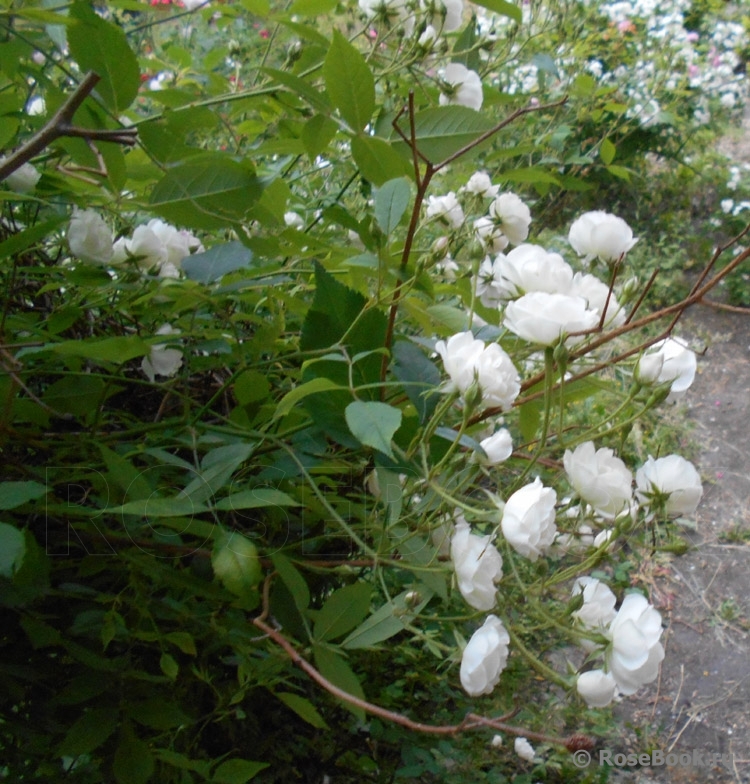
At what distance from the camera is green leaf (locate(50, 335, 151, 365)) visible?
362mm

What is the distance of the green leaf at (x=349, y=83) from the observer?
370 millimetres

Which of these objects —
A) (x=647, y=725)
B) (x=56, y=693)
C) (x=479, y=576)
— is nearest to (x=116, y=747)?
(x=56, y=693)

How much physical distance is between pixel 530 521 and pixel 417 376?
104 millimetres

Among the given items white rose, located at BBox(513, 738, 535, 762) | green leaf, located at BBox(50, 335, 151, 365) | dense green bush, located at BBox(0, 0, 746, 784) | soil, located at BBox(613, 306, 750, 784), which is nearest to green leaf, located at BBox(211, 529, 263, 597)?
dense green bush, located at BBox(0, 0, 746, 784)

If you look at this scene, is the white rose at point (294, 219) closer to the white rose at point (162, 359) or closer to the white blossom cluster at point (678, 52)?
the white rose at point (162, 359)

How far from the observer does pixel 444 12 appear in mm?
479

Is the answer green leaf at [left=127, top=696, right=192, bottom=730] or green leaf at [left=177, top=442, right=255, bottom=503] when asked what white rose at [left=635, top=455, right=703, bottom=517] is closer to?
green leaf at [left=177, top=442, right=255, bottom=503]

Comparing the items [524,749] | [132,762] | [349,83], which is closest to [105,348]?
[349,83]

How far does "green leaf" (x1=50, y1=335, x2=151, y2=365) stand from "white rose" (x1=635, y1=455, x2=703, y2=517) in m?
0.28

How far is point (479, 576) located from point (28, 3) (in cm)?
42

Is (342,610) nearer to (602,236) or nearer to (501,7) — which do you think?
(602,236)

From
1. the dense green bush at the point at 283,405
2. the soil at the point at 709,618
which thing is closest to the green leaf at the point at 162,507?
the dense green bush at the point at 283,405

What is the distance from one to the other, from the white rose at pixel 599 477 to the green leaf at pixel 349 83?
8.2 inches

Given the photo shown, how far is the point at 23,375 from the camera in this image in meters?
0.45
